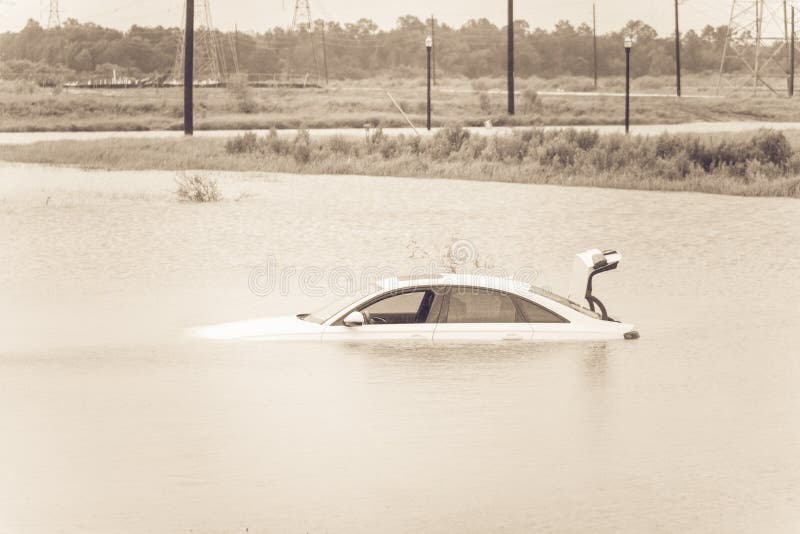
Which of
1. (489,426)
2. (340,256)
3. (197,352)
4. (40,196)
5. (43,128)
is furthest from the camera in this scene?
(43,128)

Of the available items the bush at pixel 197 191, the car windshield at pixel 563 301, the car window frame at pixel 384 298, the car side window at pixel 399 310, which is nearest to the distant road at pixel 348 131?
the bush at pixel 197 191

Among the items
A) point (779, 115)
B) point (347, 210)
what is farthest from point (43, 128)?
point (779, 115)

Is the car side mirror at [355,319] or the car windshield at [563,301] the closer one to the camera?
the car side mirror at [355,319]

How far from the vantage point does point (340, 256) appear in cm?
2923

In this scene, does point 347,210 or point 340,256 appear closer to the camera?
point 340,256

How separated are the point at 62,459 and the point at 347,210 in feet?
75.0

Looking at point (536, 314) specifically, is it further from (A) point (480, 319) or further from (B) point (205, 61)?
(B) point (205, 61)

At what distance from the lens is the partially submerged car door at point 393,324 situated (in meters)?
16.6

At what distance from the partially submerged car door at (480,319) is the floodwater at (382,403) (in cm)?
56

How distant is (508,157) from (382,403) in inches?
1095

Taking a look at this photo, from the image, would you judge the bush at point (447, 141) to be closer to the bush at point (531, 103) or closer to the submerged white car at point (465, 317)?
the bush at point (531, 103)

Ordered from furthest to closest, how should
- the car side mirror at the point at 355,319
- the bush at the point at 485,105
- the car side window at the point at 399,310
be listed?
1. the bush at the point at 485,105
2. the car side window at the point at 399,310
3. the car side mirror at the point at 355,319

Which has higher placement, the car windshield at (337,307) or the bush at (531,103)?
the bush at (531,103)

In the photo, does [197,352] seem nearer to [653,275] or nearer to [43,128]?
[653,275]
